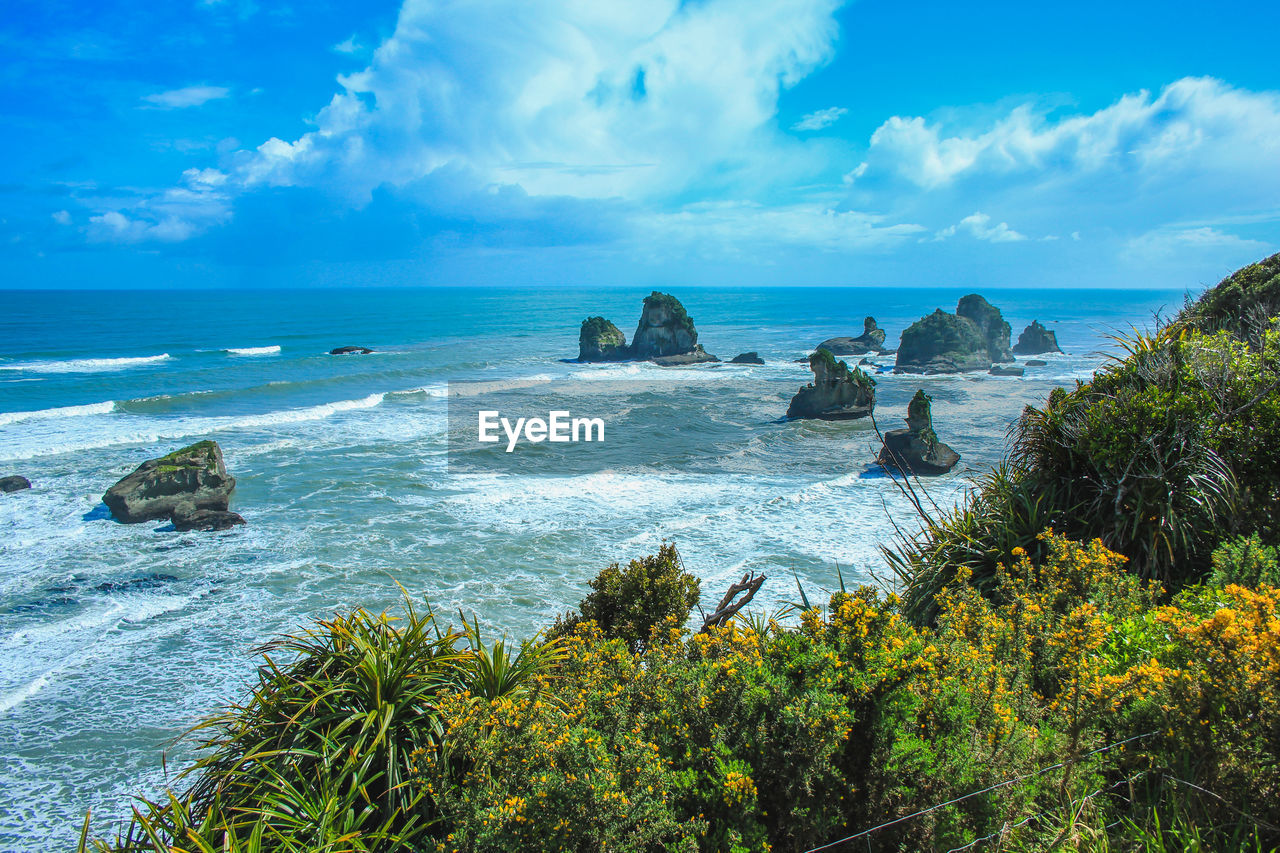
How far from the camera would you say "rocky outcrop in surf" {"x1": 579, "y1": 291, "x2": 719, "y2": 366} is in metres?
64.8

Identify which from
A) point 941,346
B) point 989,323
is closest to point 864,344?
point 989,323

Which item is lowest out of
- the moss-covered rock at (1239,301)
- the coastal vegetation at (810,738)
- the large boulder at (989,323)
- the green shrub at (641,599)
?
the green shrub at (641,599)

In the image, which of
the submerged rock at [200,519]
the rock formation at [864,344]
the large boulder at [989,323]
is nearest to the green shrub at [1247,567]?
the submerged rock at [200,519]

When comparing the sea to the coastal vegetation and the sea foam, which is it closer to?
the sea foam

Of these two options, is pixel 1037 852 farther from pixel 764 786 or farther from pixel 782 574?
pixel 782 574

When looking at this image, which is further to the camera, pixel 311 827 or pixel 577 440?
pixel 577 440

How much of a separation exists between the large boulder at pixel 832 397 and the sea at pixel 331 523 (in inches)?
44.4

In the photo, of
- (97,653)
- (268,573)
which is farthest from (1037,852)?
(268,573)

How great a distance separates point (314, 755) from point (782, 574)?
41.1 feet

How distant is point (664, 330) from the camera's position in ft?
213

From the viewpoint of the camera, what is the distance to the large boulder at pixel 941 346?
191 feet

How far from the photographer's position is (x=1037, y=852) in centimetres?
324

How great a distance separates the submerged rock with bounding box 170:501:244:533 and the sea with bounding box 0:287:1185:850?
14.0 inches

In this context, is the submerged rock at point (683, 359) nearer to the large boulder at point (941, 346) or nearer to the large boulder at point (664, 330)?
the large boulder at point (664, 330)
